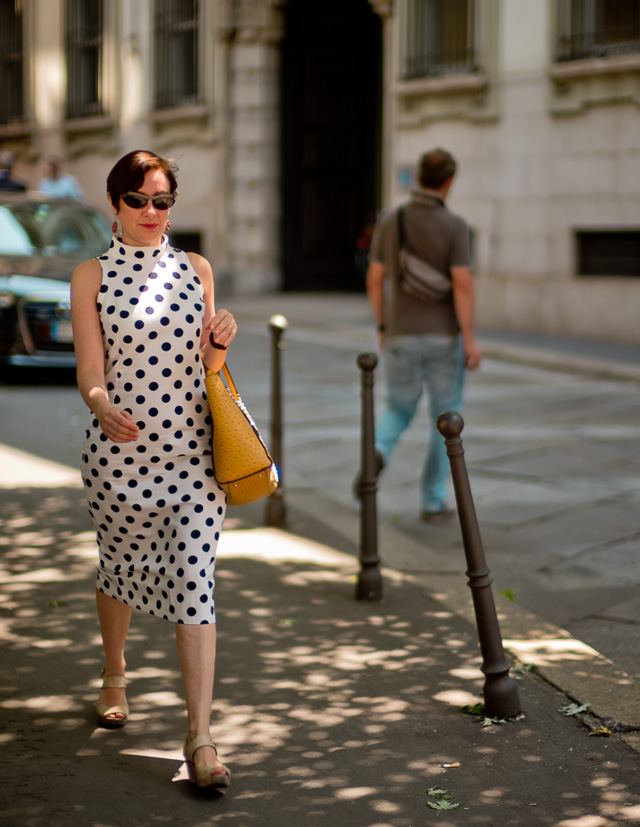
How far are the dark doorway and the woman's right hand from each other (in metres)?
17.1

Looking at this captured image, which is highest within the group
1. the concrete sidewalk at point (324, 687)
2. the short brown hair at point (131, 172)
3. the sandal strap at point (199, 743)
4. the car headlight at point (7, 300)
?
the short brown hair at point (131, 172)

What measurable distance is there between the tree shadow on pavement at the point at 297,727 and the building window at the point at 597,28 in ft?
34.7

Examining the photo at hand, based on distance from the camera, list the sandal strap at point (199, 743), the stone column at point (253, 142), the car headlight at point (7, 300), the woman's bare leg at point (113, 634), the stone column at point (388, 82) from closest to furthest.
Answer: the sandal strap at point (199, 743)
the woman's bare leg at point (113, 634)
the car headlight at point (7, 300)
the stone column at point (388, 82)
the stone column at point (253, 142)

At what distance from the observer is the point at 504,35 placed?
51.3 feet

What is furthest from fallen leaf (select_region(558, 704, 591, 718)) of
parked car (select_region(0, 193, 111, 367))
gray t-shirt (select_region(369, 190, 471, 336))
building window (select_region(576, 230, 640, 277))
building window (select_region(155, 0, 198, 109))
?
building window (select_region(155, 0, 198, 109))

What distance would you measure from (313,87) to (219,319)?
17.8 m

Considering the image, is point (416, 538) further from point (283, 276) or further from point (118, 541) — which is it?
point (283, 276)

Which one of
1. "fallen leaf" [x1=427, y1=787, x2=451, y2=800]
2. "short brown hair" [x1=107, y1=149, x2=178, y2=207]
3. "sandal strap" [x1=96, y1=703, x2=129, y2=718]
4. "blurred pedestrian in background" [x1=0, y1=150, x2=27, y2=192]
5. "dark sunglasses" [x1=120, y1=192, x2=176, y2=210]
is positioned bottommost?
"fallen leaf" [x1=427, y1=787, x2=451, y2=800]

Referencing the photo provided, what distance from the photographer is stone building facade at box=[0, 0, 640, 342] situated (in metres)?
14.9

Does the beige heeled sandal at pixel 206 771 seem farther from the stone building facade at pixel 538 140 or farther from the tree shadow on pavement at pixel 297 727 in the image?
the stone building facade at pixel 538 140

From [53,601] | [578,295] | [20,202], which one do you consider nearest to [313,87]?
[578,295]

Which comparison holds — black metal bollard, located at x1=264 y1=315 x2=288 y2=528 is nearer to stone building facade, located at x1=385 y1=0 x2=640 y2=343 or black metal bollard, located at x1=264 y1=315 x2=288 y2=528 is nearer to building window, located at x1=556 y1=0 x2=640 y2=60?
stone building facade, located at x1=385 y1=0 x2=640 y2=343

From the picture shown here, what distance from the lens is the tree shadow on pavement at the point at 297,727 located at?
3.47m

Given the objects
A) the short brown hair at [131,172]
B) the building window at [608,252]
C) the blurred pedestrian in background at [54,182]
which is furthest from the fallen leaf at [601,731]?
the blurred pedestrian in background at [54,182]
